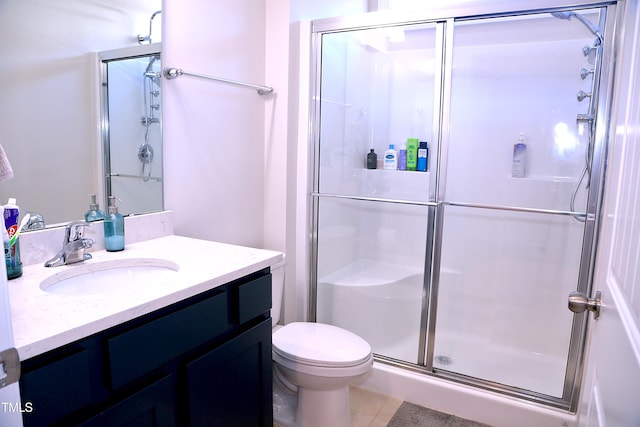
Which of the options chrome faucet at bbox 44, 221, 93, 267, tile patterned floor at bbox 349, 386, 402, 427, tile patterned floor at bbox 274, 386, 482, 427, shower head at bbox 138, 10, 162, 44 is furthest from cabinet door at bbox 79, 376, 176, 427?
shower head at bbox 138, 10, 162, 44

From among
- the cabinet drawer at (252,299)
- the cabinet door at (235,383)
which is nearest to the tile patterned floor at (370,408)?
the cabinet door at (235,383)

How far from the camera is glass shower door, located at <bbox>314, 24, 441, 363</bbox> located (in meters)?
2.53

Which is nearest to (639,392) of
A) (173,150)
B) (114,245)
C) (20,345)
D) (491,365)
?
(20,345)

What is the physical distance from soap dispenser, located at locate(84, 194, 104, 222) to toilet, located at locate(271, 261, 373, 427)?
689 millimetres

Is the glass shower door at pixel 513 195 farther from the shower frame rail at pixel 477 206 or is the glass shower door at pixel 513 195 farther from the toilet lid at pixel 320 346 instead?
the toilet lid at pixel 320 346

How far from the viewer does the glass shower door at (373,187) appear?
2533 millimetres

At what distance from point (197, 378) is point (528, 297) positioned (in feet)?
6.97

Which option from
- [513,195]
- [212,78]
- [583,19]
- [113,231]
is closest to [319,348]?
[113,231]

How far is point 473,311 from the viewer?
279 cm

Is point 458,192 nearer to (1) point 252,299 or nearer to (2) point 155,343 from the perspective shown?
(1) point 252,299

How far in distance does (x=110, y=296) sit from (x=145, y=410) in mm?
299

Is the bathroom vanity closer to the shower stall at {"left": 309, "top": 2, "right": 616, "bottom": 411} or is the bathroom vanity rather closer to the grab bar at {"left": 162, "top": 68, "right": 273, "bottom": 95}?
the grab bar at {"left": 162, "top": 68, "right": 273, "bottom": 95}

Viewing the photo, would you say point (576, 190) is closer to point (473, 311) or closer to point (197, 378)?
point (473, 311)

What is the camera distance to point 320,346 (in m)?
1.90
